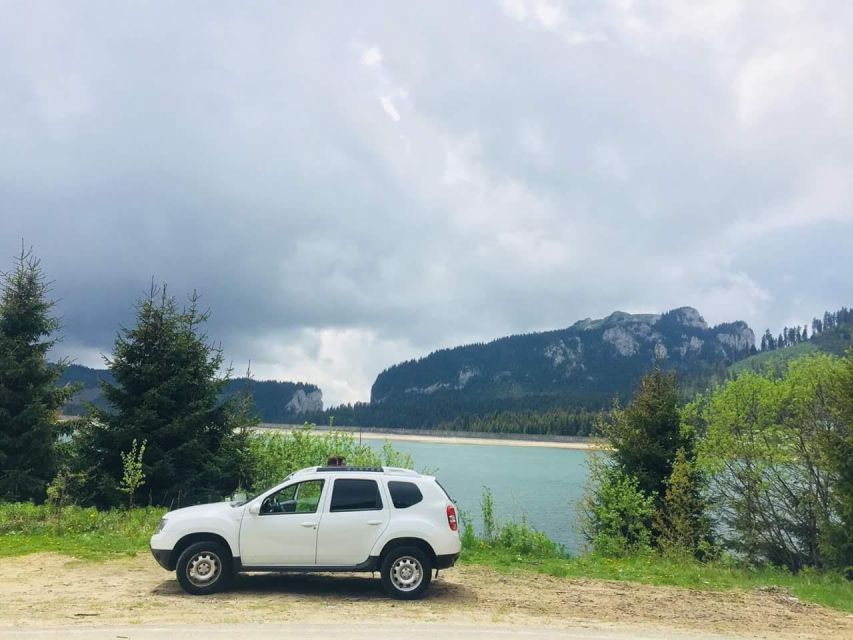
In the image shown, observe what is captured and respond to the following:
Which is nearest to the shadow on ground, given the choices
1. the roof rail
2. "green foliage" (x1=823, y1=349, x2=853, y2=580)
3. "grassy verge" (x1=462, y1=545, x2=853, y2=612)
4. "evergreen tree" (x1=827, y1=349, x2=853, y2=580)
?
the roof rail

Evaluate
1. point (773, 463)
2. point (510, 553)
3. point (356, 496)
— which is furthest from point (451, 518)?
point (773, 463)

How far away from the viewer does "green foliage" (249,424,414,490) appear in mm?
A: 24531

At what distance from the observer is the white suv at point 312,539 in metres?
10.9

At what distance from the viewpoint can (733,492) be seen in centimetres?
2650

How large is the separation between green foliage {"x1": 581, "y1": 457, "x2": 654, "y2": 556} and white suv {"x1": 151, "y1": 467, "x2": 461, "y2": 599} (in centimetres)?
1150

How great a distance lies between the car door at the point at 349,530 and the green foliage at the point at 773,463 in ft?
62.2

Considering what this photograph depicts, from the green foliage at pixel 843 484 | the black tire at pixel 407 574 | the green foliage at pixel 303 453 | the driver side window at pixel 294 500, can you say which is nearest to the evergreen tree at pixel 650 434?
the green foliage at pixel 843 484

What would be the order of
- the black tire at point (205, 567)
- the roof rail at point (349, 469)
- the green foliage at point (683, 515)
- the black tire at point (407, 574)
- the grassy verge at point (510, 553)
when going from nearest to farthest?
the black tire at point (205, 567), the black tire at point (407, 574), the roof rail at point (349, 469), the grassy verge at point (510, 553), the green foliage at point (683, 515)

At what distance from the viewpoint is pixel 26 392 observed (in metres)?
24.2

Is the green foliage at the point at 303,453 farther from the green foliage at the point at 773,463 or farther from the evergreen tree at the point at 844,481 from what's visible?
the evergreen tree at the point at 844,481

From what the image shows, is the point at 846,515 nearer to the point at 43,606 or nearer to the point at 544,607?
the point at 544,607

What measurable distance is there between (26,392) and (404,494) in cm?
1972

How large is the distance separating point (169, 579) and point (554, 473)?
70.4m

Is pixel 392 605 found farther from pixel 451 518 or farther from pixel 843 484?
pixel 843 484
